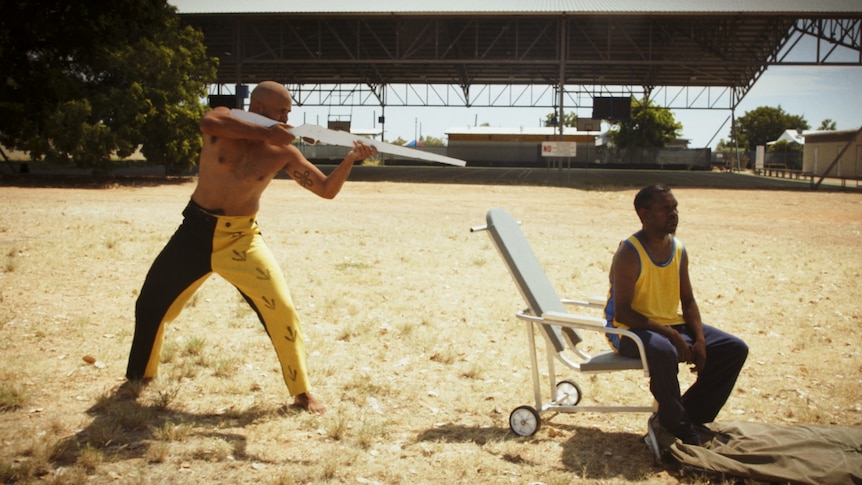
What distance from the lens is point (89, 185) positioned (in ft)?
84.3

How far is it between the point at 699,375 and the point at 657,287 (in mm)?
546

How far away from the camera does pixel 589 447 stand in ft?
14.1

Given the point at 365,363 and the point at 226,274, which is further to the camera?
the point at 365,363

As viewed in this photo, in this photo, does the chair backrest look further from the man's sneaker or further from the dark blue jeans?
the man's sneaker

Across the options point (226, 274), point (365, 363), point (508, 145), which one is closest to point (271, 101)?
point (226, 274)

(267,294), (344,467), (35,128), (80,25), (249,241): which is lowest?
(344,467)

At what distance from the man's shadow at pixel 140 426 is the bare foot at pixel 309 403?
0.07 metres

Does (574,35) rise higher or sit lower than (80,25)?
higher

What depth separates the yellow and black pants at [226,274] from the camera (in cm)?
449

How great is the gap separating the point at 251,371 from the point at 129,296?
289cm

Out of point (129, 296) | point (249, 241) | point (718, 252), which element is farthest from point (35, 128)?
point (249, 241)

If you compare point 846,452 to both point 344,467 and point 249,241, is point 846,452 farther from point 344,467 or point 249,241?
point 249,241

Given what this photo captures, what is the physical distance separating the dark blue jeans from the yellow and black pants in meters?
1.98

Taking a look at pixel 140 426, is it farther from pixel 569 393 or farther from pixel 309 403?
pixel 569 393
